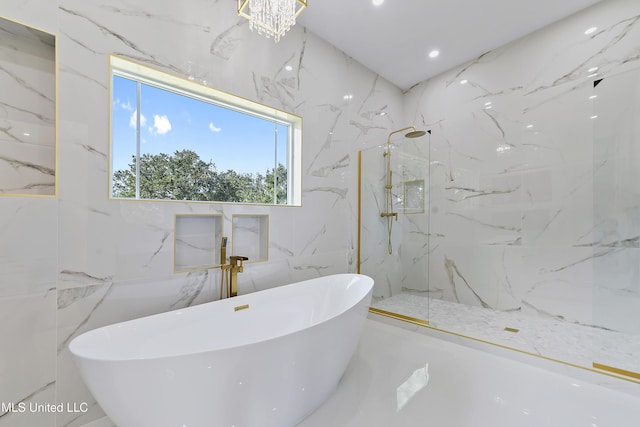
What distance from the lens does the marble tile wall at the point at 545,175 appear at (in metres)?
1.92

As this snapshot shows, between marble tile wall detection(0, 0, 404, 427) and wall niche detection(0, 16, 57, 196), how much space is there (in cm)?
10

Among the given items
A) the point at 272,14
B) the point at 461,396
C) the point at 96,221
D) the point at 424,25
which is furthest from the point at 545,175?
the point at 96,221

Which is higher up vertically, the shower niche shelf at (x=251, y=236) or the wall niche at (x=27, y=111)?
the wall niche at (x=27, y=111)

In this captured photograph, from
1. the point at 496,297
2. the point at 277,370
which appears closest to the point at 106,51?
the point at 277,370

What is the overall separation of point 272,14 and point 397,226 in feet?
7.41

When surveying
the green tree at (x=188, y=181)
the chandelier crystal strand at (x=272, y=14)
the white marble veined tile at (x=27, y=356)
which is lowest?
the white marble veined tile at (x=27, y=356)

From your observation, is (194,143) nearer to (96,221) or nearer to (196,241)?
(196,241)

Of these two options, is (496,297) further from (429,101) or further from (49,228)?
(49,228)

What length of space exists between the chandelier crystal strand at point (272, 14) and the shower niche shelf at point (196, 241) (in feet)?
4.23

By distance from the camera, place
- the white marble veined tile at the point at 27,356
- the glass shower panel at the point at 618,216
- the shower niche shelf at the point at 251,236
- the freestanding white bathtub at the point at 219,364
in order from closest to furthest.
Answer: the freestanding white bathtub at the point at 219,364 → the white marble veined tile at the point at 27,356 → the glass shower panel at the point at 618,216 → the shower niche shelf at the point at 251,236

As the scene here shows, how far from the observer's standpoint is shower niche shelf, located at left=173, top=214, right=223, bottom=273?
1.78 meters

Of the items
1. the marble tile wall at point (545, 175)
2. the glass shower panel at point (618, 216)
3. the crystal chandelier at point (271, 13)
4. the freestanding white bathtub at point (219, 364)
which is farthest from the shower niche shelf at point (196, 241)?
the glass shower panel at point (618, 216)

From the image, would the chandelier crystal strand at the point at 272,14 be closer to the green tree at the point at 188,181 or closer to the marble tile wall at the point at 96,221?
the marble tile wall at the point at 96,221

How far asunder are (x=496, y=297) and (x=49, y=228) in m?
3.69
